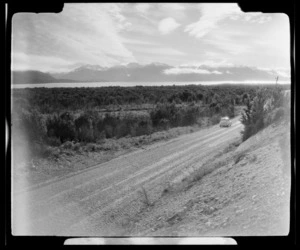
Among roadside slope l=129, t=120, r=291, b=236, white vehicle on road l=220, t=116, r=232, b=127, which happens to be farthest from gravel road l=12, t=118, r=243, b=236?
roadside slope l=129, t=120, r=291, b=236

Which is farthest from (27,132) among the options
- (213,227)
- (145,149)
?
(213,227)

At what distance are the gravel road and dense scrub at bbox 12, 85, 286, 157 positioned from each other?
8.9 inches

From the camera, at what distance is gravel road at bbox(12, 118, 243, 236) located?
2.73 metres

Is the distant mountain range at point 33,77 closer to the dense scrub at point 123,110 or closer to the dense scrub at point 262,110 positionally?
the dense scrub at point 123,110

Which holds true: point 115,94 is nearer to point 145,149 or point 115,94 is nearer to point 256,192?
point 145,149

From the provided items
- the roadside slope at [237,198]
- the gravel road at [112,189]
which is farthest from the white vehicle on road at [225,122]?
the roadside slope at [237,198]

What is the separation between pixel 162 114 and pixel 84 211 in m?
1.27

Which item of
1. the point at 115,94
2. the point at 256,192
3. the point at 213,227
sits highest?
the point at 115,94

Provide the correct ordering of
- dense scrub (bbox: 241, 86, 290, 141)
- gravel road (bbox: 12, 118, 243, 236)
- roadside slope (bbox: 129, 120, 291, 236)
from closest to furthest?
1. roadside slope (bbox: 129, 120, 291, 236)
2. gravel road (bbox: 12, 118, 243, 236)
3. dense scrub (bbox: 241, 86, 290, 141)

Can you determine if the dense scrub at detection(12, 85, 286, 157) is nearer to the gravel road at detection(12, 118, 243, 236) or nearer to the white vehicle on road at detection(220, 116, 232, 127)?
the white vehicle on road at detection(220, 116, 232, 127)

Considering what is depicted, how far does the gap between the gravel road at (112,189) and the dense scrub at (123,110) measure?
225mm

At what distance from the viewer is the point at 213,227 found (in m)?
2.61

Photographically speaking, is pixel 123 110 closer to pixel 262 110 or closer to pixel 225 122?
pixel 225 122

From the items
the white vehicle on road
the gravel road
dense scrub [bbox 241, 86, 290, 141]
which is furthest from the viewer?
the white vehicle on road
